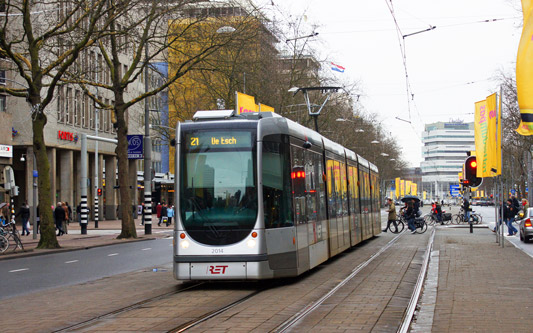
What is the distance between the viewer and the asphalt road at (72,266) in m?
16.3

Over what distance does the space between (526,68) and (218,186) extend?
5.64 metres

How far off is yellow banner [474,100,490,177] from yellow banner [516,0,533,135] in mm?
12908

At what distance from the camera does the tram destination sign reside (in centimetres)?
1397

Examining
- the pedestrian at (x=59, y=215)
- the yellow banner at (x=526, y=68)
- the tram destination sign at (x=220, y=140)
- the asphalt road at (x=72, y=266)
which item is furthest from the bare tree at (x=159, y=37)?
the yellow banner at (x=526, y=68)

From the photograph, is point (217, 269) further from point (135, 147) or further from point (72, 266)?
point (135, 147)

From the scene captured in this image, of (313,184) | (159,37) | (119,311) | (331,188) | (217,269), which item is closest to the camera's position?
(119,311)

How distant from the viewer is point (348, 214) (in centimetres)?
2256

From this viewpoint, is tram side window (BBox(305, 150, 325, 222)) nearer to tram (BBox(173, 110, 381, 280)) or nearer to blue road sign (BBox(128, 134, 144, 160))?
tram (BBox(173, 110, 381, 280))

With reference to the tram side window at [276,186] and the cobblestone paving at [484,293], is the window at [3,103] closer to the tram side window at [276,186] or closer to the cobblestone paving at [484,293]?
the cobblestone paving at [484,293]

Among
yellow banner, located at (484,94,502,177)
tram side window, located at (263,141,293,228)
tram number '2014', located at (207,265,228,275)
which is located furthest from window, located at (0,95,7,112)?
Answer: tram number '2014', located at (207,265,228,275)

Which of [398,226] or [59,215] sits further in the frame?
[398,226]

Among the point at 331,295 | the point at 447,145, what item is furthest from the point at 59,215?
the point at 447,145

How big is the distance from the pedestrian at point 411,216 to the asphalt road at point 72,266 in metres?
14.3

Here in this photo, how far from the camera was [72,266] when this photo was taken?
69.3 ft
